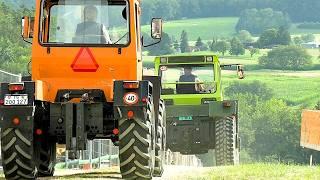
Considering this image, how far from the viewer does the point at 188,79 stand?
25500 mm

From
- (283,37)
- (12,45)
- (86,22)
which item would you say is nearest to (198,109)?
(86,22)

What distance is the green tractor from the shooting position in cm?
2434

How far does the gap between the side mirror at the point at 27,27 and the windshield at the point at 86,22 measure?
0.17m

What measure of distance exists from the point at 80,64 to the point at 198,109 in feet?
37.4

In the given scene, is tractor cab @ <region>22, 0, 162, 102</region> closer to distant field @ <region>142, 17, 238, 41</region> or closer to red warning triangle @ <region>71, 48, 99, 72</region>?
red warning triangle @ <region>71, 48, 99, 72</region>

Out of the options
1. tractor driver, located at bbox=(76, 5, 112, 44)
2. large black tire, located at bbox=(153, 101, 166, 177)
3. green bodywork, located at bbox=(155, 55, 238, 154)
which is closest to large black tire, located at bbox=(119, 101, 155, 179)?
tractor driver, located at bbox=(76, 5, 112, 44)

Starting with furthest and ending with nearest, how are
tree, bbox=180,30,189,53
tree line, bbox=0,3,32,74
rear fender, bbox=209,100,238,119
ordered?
tree, bbox=180,30,189,53 < tree line, bbox=0,3,32,74 < rear fender, bbox=209,100,238,119

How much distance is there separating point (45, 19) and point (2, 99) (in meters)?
2.08

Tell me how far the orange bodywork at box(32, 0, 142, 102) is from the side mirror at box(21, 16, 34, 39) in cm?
33

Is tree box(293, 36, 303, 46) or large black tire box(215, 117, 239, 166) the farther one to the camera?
tree box(293, 36, 303, 46)

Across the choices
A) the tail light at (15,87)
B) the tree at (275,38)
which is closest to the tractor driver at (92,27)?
the tail light at (15,87)

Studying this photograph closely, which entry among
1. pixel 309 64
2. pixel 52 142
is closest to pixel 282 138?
pixel 309 64

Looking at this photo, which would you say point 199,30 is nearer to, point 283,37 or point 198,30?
point 198,30

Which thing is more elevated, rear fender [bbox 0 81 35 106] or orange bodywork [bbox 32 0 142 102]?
orange bodywork [bbox 32 0 142 102]
